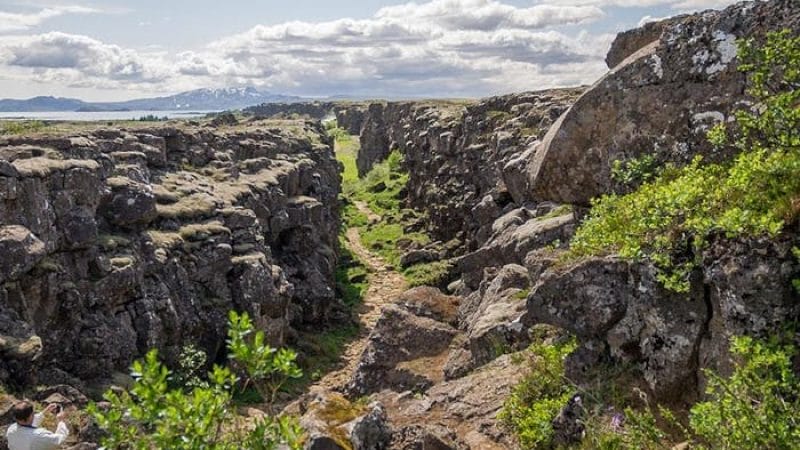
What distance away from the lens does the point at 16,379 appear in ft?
87.0

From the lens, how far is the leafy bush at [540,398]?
42.2 feet

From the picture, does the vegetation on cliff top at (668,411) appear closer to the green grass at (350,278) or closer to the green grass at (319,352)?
the green grass at (319,352)

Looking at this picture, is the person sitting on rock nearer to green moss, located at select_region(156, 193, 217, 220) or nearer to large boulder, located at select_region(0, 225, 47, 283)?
large boulder, located at select_region(0, 225, 47, 283)

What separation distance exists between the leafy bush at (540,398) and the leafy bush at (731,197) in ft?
7.68

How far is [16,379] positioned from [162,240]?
14.8 metres

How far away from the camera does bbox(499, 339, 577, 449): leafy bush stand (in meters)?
12.9

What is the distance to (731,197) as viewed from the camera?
1094cm

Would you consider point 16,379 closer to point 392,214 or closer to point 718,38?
point 718,38

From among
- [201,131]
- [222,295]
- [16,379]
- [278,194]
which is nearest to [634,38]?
[16,379]

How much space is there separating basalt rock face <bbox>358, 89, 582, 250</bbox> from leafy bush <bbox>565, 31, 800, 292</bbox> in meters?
30.5

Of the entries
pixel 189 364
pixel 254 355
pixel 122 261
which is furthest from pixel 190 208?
pixel 254 355

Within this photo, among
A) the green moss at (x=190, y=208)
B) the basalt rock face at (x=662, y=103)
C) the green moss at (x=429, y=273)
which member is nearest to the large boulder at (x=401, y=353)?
the basalt rock face at (x=662, y=103)

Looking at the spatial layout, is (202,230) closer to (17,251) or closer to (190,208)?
(190,208)

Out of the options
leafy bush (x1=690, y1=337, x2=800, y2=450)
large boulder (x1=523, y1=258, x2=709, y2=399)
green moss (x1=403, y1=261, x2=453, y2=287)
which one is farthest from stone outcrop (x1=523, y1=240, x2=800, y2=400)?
green moss (x1=403, y1=261, x2=453, y2=287)
